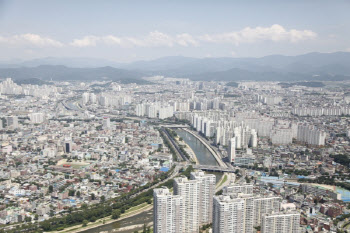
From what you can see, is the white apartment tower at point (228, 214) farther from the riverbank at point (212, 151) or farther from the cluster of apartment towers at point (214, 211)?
the riverbank at point (212, 151)

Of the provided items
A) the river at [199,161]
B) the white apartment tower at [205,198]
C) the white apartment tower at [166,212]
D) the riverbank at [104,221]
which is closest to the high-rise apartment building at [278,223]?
the white apartment tower at [205,198]

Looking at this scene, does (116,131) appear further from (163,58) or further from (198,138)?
(163,58)

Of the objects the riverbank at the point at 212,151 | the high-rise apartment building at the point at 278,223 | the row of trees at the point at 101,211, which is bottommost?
the row of trees at the point at 101,211

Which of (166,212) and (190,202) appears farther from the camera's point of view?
(190,202)

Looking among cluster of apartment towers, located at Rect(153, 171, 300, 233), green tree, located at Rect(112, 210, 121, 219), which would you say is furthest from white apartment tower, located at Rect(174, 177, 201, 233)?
green tree, located at Rect(112, 210, 121, 219)

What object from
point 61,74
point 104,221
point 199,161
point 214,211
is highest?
point 61,74

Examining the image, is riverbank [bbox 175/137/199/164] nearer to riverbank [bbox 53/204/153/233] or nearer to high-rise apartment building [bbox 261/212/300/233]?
riverbank [bbox 53/204/153/233]

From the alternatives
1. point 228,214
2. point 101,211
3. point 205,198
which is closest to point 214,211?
point 228,214

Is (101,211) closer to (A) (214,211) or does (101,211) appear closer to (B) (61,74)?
(A) (214,211)
